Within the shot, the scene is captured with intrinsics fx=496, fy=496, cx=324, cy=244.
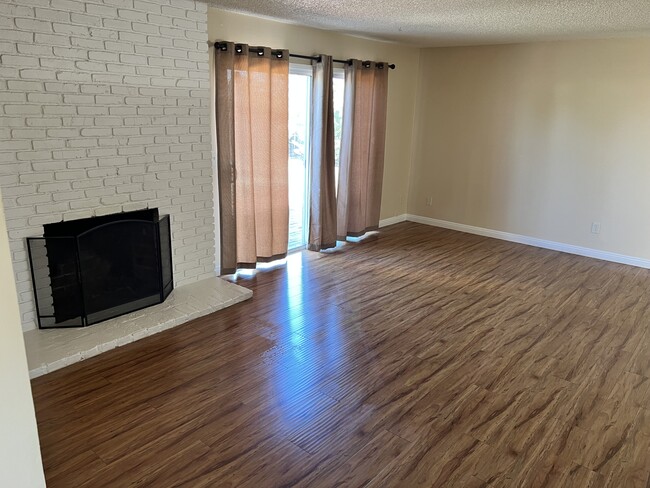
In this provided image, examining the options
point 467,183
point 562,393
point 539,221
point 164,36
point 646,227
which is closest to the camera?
point 562,393

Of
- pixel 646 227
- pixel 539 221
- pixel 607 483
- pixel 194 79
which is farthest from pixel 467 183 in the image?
pixel 607 483

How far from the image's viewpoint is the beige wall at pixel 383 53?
423 centimetres

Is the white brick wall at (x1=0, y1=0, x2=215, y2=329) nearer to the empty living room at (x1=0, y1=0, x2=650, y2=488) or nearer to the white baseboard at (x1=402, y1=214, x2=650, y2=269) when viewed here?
the empty living room at (x1=0, y1=0, x2=650, y2=488)

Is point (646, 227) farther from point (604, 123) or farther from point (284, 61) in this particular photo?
point (284, 61)

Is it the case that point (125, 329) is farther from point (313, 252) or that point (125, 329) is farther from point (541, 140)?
point (541, 140)

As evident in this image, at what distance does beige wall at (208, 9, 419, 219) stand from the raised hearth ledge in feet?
6.90

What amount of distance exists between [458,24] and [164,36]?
2.48 metres

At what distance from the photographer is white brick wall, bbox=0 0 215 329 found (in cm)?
300

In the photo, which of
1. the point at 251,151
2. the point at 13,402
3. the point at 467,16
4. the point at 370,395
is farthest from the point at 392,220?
the point at 13,402

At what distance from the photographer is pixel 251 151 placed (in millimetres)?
4484

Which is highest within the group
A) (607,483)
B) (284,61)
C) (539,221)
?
(284,61)

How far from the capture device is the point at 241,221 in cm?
459

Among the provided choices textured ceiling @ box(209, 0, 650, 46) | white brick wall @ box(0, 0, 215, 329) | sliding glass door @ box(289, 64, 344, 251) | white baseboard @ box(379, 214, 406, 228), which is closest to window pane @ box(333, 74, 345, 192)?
sliding glass door @ box(289, 64, 344, 251)

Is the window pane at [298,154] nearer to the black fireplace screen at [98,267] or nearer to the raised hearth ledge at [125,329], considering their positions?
the raised hearth ledge at [125,329]
